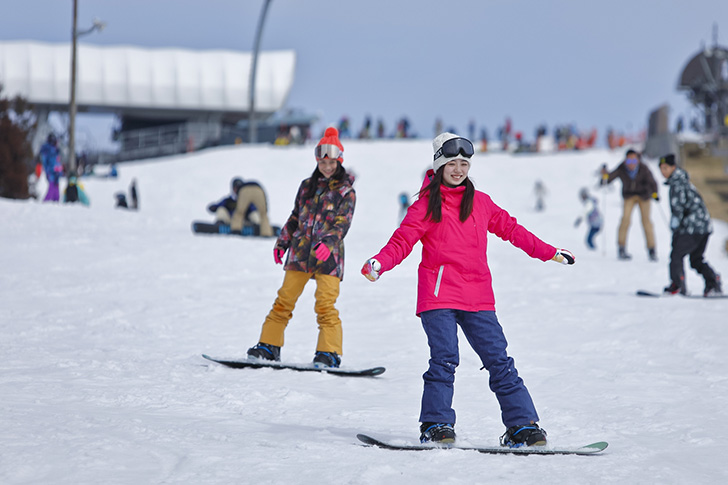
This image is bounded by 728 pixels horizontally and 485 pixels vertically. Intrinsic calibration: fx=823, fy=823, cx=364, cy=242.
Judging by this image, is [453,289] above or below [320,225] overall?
below

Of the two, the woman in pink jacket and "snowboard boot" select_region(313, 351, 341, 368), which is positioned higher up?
the woman in pink jacket

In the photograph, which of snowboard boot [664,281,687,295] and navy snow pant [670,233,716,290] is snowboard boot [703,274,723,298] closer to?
navy snow pant [670,233,716,290]

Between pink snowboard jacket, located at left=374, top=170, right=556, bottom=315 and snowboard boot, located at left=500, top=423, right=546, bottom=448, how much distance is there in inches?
22.2

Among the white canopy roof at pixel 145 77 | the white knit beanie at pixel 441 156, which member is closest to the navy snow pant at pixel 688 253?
the white knit beanie at pixel 441 156

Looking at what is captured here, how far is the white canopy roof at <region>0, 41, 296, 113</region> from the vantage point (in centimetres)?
5716

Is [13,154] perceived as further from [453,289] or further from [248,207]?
[453,289]

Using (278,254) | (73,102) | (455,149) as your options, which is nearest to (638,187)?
(278,254)

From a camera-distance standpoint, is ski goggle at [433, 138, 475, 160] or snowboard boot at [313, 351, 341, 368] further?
snowboard boot at [313, 351, 341, 368]

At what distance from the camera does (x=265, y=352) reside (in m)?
5.66

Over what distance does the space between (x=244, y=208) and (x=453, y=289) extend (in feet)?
40.4

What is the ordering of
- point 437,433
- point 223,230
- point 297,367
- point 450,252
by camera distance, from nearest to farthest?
point 437,433 < point 450,252 < point 297,367 < point 223,230

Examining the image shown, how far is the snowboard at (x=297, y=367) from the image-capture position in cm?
547

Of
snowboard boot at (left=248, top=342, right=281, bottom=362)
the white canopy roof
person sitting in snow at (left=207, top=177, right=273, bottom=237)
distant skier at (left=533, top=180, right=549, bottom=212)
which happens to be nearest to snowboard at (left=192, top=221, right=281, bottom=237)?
person sitting in snow at (left=207, top=177, right=273, bottom=237)

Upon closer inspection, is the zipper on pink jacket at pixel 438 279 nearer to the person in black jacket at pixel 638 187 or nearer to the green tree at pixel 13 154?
the person in black jacket at pixel 638 187
